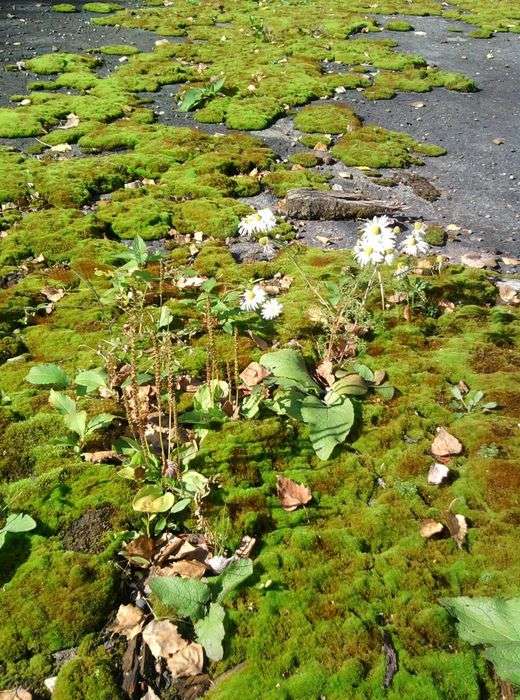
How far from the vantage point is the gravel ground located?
25.6 ft

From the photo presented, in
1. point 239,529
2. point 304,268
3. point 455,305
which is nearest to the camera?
point 239,529

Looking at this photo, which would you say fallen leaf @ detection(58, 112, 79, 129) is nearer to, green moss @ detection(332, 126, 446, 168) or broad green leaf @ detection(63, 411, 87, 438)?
green moss @ detection(332, 126, 446, 168)

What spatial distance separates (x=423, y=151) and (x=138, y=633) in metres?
9.01

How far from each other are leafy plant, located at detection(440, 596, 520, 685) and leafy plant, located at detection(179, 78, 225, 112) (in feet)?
34.2

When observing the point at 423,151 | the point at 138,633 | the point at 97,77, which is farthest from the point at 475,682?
the point at 97,77

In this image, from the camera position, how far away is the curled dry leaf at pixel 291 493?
329 centimetres

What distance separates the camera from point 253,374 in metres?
4.24

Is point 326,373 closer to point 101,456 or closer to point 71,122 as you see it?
point 101,456

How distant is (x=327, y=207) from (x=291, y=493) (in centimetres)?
489

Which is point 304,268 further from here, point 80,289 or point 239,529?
point 239,529

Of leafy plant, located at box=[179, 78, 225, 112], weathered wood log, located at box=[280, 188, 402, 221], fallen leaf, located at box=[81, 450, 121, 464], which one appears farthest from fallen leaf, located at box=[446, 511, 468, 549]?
leafy plant, located at box=[179, 78, 225, 112]

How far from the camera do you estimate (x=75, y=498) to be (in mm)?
3295

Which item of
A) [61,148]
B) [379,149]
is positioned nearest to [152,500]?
[61,148]

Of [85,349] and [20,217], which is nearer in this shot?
[85,349]
